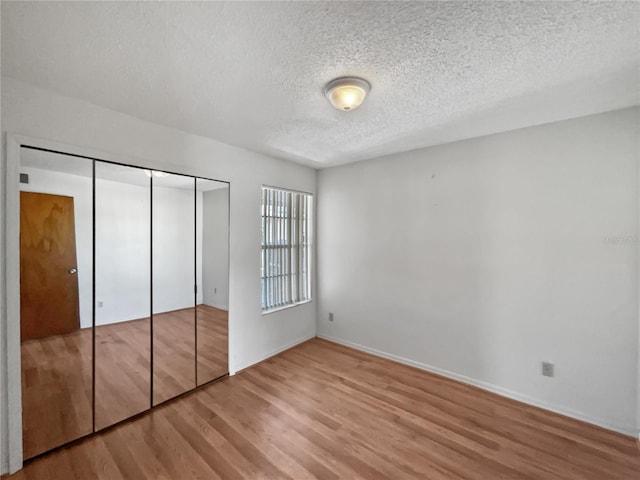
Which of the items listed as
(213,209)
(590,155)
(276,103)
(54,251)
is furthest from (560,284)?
(54,251)

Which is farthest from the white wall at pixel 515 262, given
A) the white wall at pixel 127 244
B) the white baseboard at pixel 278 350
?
the white wall at pixel 127 244

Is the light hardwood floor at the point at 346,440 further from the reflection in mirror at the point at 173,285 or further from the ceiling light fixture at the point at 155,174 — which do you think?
the ceiling light fixture at the point at 155,174

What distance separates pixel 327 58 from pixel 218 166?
5.88 ft

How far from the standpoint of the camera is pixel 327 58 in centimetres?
149

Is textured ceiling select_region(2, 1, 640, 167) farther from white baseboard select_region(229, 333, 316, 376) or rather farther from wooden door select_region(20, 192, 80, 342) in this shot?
white baseboard select_region(229, 333, 316, 376)

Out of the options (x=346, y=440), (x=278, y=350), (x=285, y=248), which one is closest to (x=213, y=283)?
(x=285, y=248)

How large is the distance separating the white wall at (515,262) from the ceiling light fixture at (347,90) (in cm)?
163

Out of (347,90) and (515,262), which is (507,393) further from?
(347,90)

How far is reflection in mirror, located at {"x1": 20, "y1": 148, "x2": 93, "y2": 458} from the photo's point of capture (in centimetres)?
176

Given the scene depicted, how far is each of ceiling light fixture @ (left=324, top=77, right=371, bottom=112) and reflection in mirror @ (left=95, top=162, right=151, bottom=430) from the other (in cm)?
180

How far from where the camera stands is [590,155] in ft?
7.18

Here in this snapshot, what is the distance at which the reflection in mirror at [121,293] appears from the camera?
208 centimetres

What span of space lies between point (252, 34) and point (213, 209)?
184cm

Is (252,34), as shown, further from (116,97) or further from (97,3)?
(116,97)
